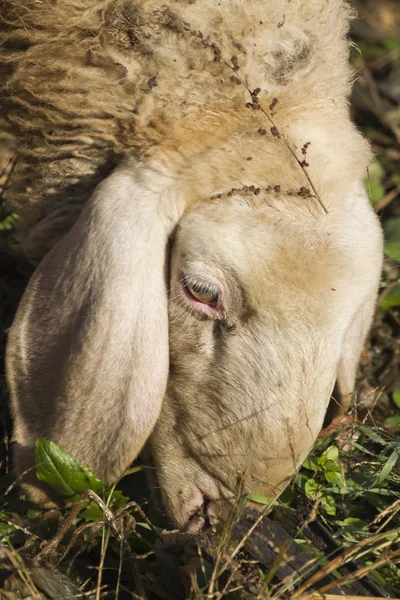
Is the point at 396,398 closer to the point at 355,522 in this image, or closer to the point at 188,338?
the point at 355,522

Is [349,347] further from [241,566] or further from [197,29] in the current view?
[197,29]

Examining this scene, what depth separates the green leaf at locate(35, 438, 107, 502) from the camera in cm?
282

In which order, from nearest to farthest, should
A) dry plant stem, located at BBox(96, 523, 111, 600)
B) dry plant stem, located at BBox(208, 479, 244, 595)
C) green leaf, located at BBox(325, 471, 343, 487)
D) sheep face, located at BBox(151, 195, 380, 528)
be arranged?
dry plant stem, located at BBox(208, 479, 244, 595) < dry plant stem, located at BBox(96, 523, 111, 600) < sheep face, located at BBox(151, 195, 380, 528) < green leaf, located at BBox(325, 471, 343, 487)

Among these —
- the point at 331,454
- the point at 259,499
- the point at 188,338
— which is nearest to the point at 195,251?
the point at 188,338

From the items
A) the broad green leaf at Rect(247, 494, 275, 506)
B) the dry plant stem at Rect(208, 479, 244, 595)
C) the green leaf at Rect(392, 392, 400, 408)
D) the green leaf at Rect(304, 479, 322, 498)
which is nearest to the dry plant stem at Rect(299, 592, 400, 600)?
the dry plant stem at Rect(208, 479, 244, 595)

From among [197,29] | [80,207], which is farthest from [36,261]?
[197,29]

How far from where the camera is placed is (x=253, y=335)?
2.75 m

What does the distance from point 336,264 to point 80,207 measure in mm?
1026

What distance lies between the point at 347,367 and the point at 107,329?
1.18m

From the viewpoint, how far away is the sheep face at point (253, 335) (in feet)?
8.89

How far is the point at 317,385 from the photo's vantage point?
2.78 meters

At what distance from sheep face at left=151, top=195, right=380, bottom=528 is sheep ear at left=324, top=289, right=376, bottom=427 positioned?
509 millimetres

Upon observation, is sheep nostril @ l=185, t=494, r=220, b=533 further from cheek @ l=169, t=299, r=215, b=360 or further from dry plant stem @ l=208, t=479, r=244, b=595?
cheek @ l=169, t=299, r=215, b=360

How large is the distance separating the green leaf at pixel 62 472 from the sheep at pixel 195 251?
0.14ft
